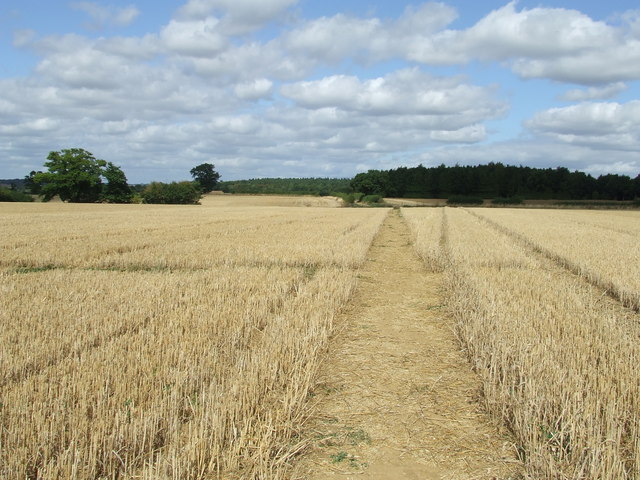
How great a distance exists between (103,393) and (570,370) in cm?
466

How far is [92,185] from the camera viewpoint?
84.1m

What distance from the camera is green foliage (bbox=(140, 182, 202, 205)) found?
84.0 meters

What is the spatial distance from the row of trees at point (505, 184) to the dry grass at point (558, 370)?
95.3 meters

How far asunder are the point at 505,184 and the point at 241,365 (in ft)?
340

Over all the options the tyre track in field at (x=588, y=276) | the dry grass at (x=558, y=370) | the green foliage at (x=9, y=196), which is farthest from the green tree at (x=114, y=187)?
the dry grass at (x=558, y=370)

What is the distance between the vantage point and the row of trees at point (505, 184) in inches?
3853

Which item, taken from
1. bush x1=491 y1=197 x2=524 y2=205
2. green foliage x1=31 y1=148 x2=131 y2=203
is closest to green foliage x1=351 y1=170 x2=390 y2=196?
bush x1=491 y1=197 x2=524 y2=205

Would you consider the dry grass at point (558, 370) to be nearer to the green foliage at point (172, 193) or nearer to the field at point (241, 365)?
the field at point (241, 365)

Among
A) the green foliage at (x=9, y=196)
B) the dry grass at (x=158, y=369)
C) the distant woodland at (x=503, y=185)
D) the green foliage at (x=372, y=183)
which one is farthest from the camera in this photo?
the green foliage at (x=372, y=183)

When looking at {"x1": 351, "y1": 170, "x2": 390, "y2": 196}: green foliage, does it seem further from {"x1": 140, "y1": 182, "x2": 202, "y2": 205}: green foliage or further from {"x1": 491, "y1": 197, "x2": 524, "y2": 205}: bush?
{"x1": 140, "y1": 182, "x2": 202, "y2": 205}: green foliage

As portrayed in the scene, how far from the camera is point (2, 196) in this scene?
78.4 m

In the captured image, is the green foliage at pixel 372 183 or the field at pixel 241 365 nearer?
the field at pixel 241 365

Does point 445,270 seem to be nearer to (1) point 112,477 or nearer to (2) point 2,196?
(1) point 112,477

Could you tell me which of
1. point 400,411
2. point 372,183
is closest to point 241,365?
point 400,411
